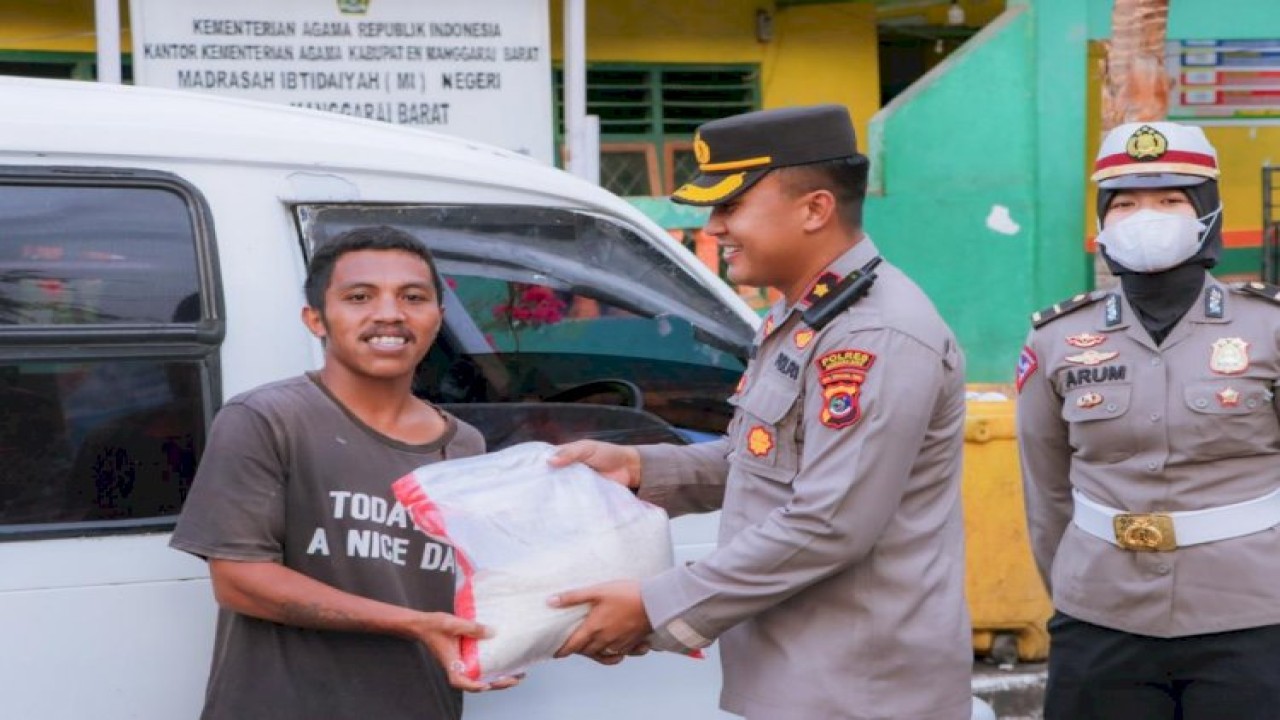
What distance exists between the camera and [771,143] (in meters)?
2.83

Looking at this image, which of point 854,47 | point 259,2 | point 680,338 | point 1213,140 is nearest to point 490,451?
point 680,338

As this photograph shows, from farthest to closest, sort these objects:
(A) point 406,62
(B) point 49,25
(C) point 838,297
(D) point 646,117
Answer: (D) point 646,117
(B) point 49,25
(A) point 406,62
(C) point 838,297

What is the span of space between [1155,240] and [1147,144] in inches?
8.2

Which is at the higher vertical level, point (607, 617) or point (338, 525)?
point (338, 525)

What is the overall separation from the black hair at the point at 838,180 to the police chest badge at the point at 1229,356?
1.12m

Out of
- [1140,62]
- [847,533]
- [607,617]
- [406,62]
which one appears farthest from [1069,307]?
[1140,62]

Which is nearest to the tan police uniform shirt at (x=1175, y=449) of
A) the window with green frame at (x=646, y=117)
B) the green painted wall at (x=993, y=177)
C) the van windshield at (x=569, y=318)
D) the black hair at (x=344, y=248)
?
the van windshield at (x=569, y=318)

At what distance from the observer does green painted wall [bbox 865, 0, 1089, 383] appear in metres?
9.99

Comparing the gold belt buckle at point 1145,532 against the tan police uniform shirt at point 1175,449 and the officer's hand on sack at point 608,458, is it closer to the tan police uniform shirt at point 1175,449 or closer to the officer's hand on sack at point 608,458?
the tan police uniform shirt at point 1175,449

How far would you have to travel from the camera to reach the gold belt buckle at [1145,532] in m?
3.60

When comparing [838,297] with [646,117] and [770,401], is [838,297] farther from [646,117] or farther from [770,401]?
[646,117]

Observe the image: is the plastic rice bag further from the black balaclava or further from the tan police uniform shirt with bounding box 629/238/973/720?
the black balaclava

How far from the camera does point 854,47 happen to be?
10.9 m

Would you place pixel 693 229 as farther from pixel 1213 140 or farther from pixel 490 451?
pixel 490 451
